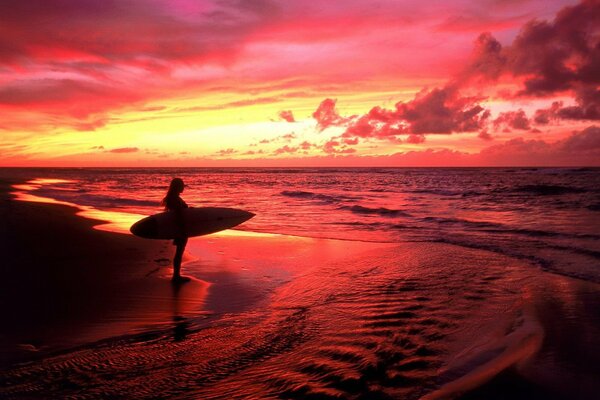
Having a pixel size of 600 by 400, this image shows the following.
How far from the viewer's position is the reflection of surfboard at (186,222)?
27.9 feet

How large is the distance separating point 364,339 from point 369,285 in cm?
241

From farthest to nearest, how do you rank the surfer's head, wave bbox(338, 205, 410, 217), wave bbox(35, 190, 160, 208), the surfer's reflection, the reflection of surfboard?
1. wave bbox(35, 190, 160, 208)
2. wave bbox(338, 205, 410, 217)
3. the reflection of surfboard
4. the surfer's head
5. the surfer's reflection

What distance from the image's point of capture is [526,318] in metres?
5.75

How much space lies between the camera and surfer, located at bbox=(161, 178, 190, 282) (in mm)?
7641

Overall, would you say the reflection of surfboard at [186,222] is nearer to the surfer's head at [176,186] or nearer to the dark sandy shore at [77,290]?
the surfer's head at [176,186]

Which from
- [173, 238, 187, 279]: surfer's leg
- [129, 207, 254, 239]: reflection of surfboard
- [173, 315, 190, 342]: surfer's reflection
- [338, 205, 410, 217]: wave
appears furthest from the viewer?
[338, 205, 410, 217]: wave

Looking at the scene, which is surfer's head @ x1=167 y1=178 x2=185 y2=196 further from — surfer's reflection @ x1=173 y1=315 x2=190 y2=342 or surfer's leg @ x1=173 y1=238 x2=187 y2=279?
surfer's reflection @ x1=173 y1=315 x2=190 y2=342

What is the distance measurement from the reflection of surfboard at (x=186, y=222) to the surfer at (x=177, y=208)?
13cm

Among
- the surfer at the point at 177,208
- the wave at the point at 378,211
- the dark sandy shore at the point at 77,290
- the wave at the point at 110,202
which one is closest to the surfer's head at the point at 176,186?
the surfer at the point at 177,208

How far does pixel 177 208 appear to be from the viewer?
8.27m

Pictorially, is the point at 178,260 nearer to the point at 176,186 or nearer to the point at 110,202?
the point at 176,186

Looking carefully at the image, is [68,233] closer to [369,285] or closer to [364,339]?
[369,285]

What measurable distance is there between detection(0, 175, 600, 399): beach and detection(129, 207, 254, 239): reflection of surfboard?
717 mm

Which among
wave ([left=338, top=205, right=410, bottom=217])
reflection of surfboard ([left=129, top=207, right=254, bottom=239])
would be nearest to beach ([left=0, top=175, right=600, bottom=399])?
reflection of surfboard ([left=129, top=207, right=254, bottom=239])
